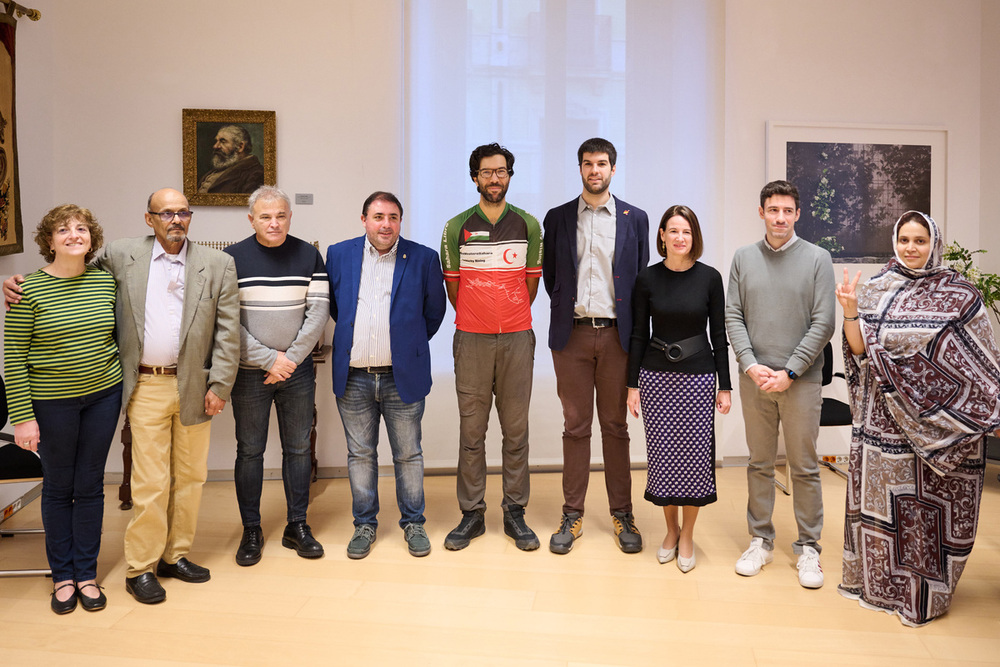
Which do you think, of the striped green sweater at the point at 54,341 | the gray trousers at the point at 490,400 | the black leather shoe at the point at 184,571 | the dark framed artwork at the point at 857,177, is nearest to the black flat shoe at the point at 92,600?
the black leather shoe at the point at 184,571

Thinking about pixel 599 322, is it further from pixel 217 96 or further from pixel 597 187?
pixel 217 96

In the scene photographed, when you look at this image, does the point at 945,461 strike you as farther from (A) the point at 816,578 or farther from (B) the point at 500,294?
(B) the point at 500,294

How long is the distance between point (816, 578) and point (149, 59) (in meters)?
4.75

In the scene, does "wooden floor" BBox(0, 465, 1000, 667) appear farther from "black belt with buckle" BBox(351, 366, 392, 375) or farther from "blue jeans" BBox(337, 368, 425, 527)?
"black belt with buckle" BBox(351, 366, 392, 375)

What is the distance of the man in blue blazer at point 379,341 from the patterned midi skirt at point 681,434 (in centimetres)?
110

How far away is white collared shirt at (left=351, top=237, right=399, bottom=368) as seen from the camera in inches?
140

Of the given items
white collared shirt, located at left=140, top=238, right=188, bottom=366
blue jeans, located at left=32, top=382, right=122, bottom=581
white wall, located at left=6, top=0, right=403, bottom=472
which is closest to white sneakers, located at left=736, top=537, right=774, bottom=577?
white collared shirt, located at left=140, top=238, right=188, bottom=366

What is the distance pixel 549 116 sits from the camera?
193 inches

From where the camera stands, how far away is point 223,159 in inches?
186

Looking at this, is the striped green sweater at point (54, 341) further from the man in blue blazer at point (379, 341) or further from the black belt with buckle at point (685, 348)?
the black belt with buckle at point (685, 348)

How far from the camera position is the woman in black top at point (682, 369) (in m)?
3.34

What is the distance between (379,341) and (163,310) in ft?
3.14

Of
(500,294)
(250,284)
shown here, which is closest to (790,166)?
(500,294)

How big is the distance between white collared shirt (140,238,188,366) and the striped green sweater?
158 mm
